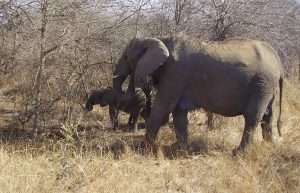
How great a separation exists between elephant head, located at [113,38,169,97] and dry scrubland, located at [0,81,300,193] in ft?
3.26

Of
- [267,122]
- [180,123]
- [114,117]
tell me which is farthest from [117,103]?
[267,122]

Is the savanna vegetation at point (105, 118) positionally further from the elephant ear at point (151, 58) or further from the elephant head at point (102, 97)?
the elephant ear at point (151, 58)

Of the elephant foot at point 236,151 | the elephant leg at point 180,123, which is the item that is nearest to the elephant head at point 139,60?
the elephant leg at point 180,123

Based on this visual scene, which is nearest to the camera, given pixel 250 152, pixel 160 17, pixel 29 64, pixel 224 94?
pixel 250 152

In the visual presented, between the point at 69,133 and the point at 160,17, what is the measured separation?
3.81 metres

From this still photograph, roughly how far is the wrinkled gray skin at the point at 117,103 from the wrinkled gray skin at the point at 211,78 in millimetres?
1151

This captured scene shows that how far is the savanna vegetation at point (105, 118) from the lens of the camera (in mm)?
6008

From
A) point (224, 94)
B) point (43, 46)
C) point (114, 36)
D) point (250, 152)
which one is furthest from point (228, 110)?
point (43, 46)

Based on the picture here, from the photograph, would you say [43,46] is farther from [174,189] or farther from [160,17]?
[174,189]

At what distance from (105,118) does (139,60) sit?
7.74 ft

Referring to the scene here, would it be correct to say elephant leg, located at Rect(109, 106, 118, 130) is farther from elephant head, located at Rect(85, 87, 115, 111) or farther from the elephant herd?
the elephant herd

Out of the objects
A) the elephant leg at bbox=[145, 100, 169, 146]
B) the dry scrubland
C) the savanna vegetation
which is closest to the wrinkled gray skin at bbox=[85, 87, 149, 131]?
the savanna vegetation

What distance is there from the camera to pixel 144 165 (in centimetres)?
693

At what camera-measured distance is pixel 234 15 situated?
9.35 m
